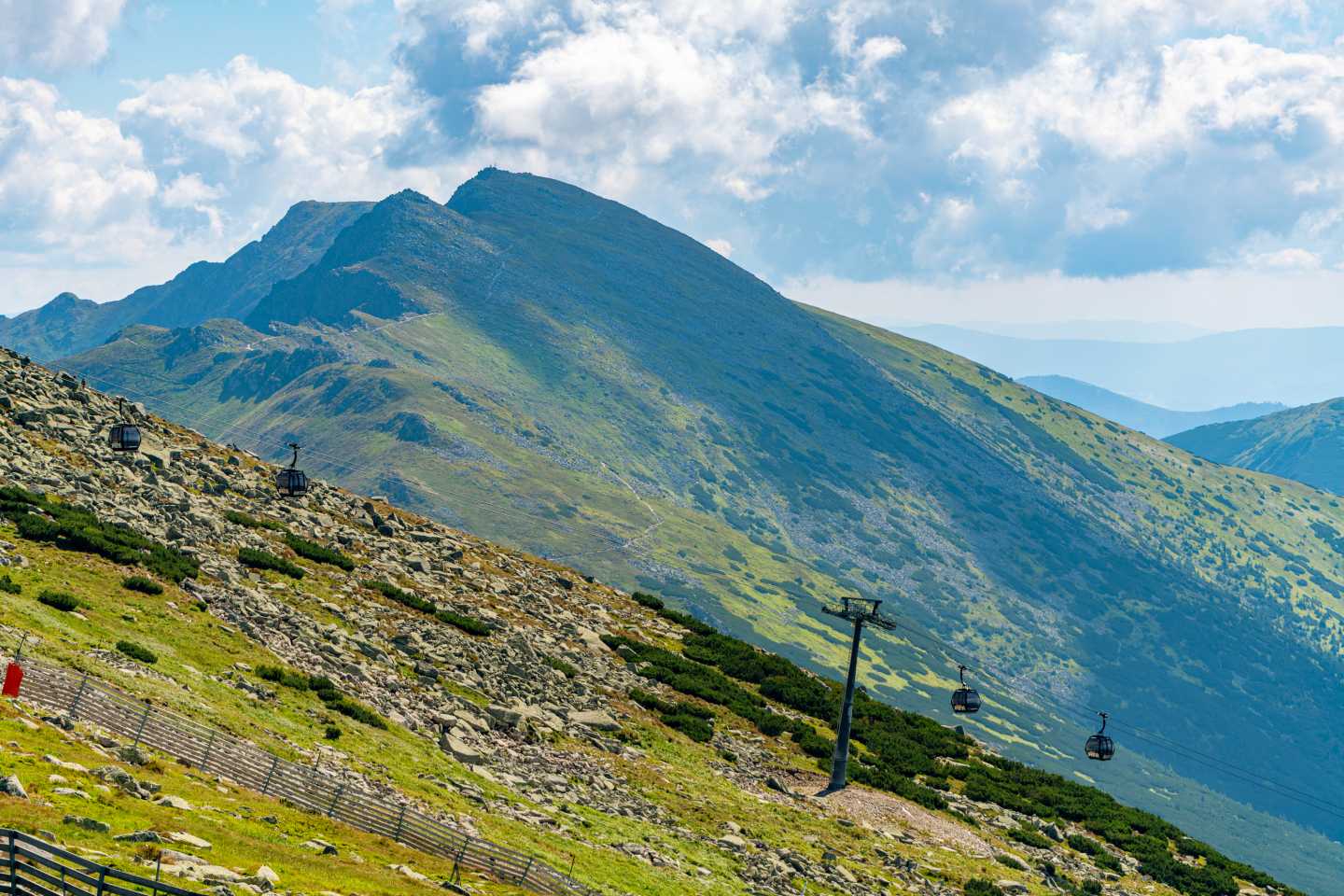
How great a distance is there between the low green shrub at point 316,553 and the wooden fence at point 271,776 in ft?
101

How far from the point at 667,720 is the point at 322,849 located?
33381mm

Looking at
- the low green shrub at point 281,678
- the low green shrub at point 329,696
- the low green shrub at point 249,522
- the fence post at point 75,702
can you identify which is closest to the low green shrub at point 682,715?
the low green shrub at point 329,696

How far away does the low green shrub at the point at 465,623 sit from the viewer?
214 ft

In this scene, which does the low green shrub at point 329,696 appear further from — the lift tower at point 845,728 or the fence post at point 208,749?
the lift tower at point 845,728

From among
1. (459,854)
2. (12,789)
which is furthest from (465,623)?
(12,789)

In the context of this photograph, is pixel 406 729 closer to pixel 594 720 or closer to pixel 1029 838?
pixel 594 720

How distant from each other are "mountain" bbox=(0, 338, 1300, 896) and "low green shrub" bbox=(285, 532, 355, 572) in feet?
0.44

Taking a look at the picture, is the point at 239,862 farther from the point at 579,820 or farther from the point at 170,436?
the point at 170,436

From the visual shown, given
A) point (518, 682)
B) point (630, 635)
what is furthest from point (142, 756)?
point (630, 635)

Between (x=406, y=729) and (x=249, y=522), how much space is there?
2583 cm

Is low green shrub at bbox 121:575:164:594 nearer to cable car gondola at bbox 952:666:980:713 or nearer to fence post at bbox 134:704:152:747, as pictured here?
fence post at bbox 134:704:152:747

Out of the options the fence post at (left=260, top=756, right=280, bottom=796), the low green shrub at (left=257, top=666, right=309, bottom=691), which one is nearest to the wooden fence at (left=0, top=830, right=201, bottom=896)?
the fence post at (left=260, top=756, right=280, bottom=796)

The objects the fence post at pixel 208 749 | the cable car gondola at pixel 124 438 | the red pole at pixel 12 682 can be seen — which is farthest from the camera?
the cable car gondola at pixel 124 438

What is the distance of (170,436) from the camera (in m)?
80.1
